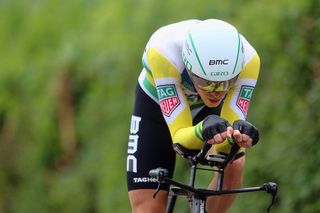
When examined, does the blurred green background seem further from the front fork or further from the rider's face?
the front fork

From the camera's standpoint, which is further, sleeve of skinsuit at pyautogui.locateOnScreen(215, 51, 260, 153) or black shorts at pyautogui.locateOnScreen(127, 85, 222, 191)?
black shorts at pyautogui.locateOnScreen(127, 85, 222, 191)

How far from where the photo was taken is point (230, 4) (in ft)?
44.5

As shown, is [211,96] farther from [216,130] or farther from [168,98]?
[216,130]

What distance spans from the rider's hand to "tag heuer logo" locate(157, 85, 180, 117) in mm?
629

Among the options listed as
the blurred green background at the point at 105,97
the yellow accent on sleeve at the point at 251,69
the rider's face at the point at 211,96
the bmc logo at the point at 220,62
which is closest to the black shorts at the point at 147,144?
the yellow accent on sleeve at the point at 251,69

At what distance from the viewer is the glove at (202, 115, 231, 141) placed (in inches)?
224

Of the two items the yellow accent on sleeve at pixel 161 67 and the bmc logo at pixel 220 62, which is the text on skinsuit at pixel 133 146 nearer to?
the yellow accent on sleeve at pixel 161 67

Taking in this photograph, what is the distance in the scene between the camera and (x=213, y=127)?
5699 mm

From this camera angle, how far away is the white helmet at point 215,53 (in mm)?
5914

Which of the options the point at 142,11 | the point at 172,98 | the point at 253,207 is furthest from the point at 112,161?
the point at 172,98

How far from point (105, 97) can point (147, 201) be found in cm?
1095

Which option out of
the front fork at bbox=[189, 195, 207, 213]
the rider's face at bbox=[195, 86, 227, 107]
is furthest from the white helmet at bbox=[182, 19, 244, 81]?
the front fork at bbox=[189, 195, 207, 213]

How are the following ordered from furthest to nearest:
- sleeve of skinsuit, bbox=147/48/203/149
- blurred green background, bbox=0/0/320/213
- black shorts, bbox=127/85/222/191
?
blurred green background, bbox=0/0/320/213, black shorts, bbox=127/85/222/191, sleeve of skinsuit, bbox=147/48/203/149

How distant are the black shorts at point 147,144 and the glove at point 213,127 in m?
1.25
